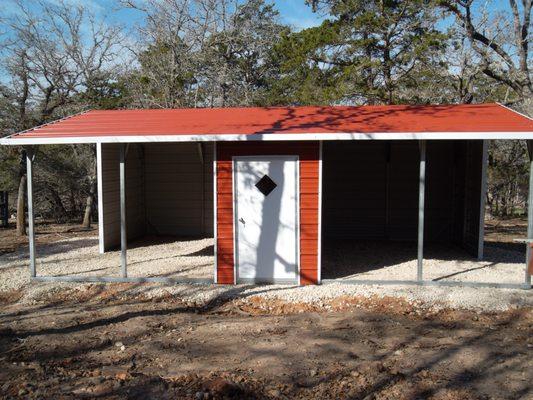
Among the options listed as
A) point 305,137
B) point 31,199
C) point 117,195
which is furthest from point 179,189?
point 305,137

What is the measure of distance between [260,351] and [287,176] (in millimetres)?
3173

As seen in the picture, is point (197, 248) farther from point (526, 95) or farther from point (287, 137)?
point (526, 95)

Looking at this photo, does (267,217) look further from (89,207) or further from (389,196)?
(89,207)

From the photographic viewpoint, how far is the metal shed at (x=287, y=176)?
733cm

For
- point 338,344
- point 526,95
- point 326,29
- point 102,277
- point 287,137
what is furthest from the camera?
point 326,29

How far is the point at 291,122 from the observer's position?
314 inches

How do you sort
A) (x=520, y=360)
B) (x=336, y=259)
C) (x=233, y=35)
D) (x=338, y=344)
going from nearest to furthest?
(x=520, y=360) < (x=338, y=344) < (x=336, y=259) < (x=233, y=35)

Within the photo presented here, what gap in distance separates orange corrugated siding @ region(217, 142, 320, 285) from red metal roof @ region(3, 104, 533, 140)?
0.28m

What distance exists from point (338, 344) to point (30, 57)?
13.3 m

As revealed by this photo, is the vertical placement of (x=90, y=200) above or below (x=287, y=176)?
below

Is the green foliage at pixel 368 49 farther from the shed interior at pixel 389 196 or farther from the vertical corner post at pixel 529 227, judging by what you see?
the vertical corner post at pixel 529 227

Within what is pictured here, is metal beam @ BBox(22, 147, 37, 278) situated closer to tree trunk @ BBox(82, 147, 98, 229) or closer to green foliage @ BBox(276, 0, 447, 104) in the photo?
tree trunk @ BBox(82, 147, 98, 229)

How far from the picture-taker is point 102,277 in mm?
7801

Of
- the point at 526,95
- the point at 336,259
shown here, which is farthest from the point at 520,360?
the point at 526,95
